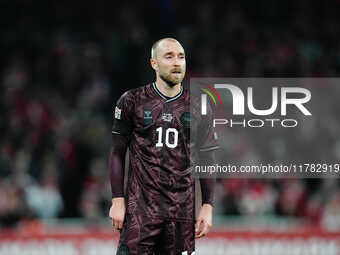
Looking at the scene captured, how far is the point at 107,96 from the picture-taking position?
12.9 metres

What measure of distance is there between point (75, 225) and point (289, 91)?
11.1 ft

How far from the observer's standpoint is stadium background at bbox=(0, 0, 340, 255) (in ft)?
33.0

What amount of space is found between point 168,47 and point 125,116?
1.90 feet

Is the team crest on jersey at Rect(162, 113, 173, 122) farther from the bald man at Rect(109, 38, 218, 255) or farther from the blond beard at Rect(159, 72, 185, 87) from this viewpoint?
the blond beard at Rect(159, 72, 185, 87)

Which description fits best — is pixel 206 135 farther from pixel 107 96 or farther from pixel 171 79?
pixel 107 96

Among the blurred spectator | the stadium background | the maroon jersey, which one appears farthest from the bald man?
the blurred spectator

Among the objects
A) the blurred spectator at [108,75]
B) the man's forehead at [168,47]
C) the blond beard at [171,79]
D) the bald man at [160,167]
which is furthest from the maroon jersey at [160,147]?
the blurred spectator at [108,75]

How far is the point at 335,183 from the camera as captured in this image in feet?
35.4

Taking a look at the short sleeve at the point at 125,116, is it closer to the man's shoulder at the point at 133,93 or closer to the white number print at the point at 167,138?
the man's shoulder at the point at 133,93

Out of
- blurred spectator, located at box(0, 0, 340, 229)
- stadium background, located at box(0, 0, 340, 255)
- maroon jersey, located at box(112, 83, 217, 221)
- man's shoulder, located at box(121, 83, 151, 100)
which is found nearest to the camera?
maroon jersey, located at box(112, 83, 217, 221)

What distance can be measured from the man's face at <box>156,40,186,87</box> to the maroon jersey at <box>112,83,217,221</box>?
0.58ft

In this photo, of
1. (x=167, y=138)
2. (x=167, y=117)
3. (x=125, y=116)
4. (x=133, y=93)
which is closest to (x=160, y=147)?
(x=167, y=138)

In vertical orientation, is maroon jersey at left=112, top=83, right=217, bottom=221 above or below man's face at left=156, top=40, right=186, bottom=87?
below

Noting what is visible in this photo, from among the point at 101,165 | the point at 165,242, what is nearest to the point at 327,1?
the point at 101,165
